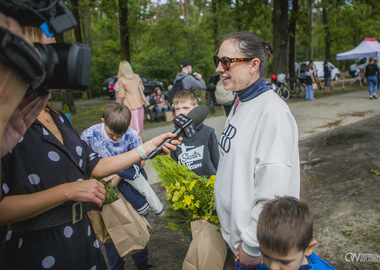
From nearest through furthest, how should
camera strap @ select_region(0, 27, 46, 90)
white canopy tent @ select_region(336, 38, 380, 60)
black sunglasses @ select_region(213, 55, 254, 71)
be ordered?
camera strap @ select_region(0, 27, 46, 90)
black sunglasses @ select_region(213, 55, 254, 71)
white canopy tent @ select_region(336, 38, 380, 60)

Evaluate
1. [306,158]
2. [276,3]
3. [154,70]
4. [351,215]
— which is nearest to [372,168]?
[306,158]

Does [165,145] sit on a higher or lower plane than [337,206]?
higher

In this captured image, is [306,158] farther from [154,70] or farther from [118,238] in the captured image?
[154,70]

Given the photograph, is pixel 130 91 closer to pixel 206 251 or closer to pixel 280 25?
pixel 206 251

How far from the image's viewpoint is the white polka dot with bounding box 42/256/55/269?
154 centimetres

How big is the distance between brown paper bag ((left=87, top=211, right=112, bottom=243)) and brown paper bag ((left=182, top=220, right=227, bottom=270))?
83 cm

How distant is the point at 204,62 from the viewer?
24.8m

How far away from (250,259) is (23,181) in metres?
1.25

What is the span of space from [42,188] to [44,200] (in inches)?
5.3

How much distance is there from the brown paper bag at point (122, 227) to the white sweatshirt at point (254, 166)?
0.85 m

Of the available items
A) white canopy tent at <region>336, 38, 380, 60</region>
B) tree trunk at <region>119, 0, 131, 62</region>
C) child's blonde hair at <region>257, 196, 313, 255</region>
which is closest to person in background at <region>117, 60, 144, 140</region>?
tree trunk at <region>119, 0, 131, 62</region>

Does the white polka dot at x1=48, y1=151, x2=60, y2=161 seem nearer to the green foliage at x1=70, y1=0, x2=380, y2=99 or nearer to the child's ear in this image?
the child's ear

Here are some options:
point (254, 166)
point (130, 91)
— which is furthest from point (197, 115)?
point (130, 91)
